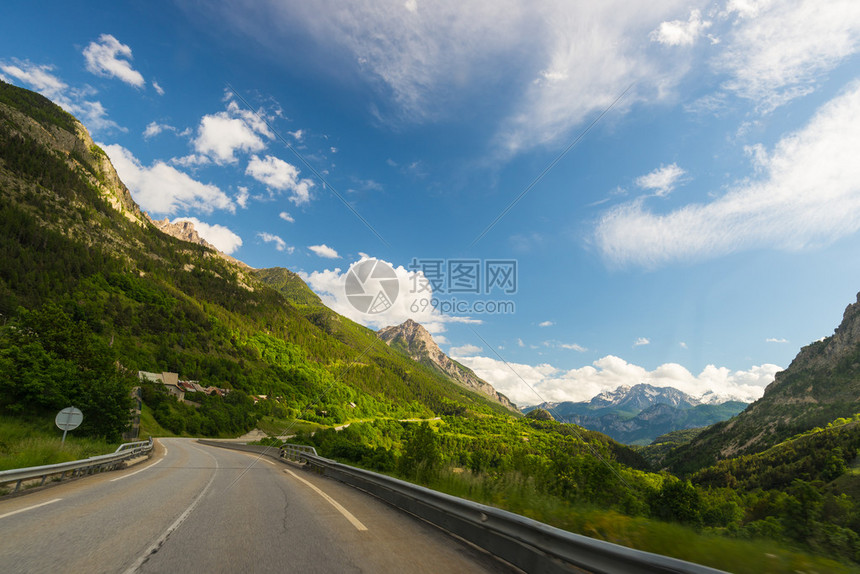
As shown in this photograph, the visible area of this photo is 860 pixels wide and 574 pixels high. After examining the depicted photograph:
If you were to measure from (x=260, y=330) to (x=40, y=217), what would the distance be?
3843 inches

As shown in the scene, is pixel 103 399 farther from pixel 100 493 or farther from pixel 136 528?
pixel 136 528

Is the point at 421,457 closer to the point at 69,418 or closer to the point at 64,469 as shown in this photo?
the point at 64,469

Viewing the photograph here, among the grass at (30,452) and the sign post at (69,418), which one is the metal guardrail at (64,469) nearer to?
the grass at (30,452)

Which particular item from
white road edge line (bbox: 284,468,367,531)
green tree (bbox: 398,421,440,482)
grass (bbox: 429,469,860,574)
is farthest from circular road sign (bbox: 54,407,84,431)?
grass (bbox: 429,469,860,574)

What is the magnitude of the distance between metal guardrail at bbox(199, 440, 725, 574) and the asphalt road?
0.94 feet

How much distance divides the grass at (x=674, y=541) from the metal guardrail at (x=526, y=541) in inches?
38.5

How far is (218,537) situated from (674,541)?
6.36 meters

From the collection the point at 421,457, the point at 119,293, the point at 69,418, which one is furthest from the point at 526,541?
the point at 119,293

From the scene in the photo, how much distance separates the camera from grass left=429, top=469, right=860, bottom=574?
10.5 ft

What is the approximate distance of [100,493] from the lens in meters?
10.2

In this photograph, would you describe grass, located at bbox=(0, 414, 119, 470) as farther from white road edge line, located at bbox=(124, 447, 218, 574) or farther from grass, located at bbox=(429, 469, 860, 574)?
grass, located at bbox=(429, 469, 860, 574)

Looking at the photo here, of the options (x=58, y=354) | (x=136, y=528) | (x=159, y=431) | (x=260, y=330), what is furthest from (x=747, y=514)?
(x=260, y=330)

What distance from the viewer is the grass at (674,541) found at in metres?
3.21

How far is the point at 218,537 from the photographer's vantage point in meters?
5.75
